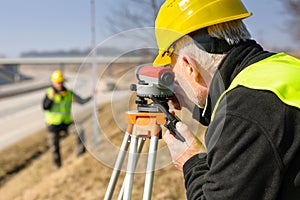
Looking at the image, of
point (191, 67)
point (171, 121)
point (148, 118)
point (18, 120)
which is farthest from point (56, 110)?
point (18, 120)

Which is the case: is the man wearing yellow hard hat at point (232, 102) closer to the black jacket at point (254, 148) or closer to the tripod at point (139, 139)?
the black jacket at point (254, 148)

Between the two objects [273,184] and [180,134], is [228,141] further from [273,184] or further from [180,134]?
[180,134]

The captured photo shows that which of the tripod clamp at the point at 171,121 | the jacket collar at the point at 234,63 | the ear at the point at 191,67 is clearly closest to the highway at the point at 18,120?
the tripod clamp at the point at 171,121

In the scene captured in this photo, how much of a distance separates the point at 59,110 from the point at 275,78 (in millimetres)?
8135

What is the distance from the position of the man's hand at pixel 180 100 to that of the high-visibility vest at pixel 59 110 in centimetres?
743

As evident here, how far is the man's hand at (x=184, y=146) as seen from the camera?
5.30ft

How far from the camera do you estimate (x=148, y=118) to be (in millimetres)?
1952

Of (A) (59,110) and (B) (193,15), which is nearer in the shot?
(B) (193,15)

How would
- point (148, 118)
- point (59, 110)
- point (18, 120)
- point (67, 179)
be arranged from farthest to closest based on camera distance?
point (18, 120) → point (59, 110) → point (67, 179) → point (148, 118)

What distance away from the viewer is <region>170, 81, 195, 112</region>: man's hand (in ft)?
5.85

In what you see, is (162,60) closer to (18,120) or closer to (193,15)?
(193,15)

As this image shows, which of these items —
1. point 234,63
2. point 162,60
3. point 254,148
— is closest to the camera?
point 254,148

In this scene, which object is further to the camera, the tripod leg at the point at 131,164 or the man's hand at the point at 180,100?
A: the tripod leg at the point at 131,164

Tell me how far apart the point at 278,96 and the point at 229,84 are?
0.25 m
